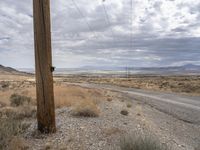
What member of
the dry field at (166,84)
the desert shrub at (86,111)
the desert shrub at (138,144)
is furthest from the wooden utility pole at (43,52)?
the dry field at (166,84)

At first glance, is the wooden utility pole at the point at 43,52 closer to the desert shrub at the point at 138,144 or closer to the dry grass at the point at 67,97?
the desert shrub at the point at 138,144

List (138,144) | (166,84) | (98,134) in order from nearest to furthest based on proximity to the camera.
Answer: (138,144)
(98,134)
(166,84)

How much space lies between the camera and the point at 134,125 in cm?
1108

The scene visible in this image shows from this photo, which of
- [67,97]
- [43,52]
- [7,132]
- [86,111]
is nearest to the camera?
[7,132]

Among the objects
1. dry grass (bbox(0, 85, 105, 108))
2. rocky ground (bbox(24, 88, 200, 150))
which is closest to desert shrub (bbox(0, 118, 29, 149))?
rocky ground (bbox(24, 88, 200, 150))

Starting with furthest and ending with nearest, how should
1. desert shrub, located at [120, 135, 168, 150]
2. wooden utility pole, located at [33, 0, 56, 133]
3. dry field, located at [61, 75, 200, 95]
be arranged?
1. dry field, located at [61, 75, 200, 95]
2. wooden utility pole, located at [33, 0, 56, 133]
3. desert shrub, located at [120, 135, 168, 150]

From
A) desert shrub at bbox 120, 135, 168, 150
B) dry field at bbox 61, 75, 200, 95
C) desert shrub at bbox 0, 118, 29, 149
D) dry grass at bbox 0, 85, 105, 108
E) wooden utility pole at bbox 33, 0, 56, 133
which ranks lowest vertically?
dry field at bbox 61, 75, 200, 95

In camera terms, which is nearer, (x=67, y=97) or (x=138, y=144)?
(x=138, y=144)

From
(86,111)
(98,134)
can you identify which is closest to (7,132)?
(98,134)

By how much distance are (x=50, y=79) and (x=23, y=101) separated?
8.50 metres

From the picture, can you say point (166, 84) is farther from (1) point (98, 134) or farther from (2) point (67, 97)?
(1) point (98, 134)

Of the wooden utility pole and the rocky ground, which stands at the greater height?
the wooden utility pole

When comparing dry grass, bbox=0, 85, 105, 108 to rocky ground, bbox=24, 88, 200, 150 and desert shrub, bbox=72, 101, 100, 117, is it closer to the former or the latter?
rocky ground, bbox=24, 88, 200, 150

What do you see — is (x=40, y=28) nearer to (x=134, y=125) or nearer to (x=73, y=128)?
(x=73, y=128)
